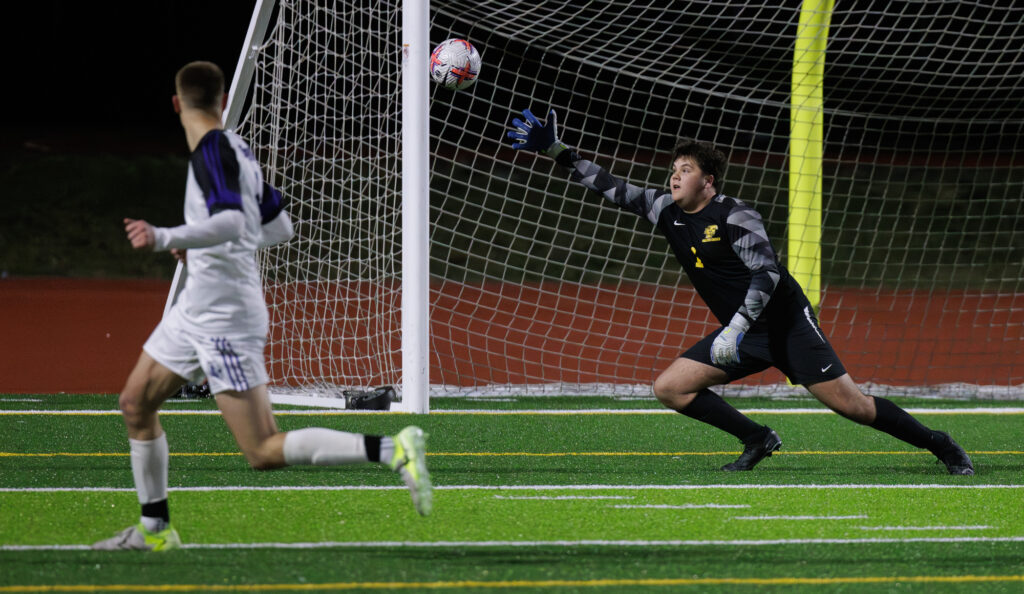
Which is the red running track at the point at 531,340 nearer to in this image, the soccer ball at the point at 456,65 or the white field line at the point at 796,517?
the soccer ball at the point at 456,65

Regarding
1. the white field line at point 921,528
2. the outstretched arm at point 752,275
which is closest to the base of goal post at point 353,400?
the outstretched arm at point 752,275

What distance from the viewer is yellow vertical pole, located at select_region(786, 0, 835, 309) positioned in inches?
358

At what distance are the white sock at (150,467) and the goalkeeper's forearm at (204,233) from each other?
2.24 feet

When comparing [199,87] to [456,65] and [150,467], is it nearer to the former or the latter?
[150,467]

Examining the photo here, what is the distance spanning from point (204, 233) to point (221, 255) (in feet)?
0.62

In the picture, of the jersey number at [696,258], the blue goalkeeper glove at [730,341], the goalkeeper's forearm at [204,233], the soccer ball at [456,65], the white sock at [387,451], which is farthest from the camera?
the soccer ball at [456,65]

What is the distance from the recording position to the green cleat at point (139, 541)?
3621 millimetres

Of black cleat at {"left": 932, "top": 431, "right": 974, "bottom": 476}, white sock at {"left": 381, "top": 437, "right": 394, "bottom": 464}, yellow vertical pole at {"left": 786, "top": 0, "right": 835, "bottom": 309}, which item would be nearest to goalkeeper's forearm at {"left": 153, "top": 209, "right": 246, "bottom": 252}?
white sock at {"left": 381, "top": 437, "right": 394, "bottom": 464}

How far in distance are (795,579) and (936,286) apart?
62.9 ft

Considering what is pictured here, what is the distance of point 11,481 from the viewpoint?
5008 millimetres

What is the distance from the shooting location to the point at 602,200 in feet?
71.5

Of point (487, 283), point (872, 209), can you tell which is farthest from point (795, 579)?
point (872, 209)

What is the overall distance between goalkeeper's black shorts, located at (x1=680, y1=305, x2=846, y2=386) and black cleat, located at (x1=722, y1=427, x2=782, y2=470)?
35 cm

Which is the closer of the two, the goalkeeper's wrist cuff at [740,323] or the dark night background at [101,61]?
→ the goalkeeper's wrist cuff at [740,323]
